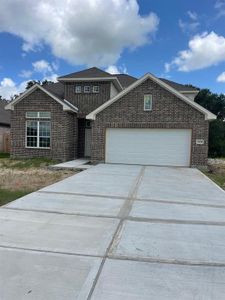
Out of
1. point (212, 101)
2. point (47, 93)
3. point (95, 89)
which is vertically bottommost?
point (47, 93)

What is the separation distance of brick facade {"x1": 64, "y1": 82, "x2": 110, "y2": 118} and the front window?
2477 mm

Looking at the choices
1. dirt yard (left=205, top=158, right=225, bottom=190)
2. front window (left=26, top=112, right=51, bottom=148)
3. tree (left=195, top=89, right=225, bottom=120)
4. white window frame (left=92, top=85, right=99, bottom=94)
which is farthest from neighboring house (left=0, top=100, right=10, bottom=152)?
tree (left=195, top=89, right=225, bottom=120)

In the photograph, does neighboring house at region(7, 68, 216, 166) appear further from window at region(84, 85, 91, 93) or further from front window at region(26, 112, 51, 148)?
window at region(84, 85, 91, 93)

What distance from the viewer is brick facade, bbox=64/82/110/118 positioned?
64.8ft

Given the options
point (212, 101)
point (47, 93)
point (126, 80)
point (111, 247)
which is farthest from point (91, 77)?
point (212, 101)

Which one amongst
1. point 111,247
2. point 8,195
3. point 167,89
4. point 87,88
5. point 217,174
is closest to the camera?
point 111,247

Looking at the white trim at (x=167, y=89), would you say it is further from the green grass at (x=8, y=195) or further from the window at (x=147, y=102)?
the green grass at (x=8, y=195)

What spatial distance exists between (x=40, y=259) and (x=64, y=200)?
349cm

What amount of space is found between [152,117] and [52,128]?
6087 millimetres

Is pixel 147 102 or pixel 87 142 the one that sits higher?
pixel 147 102

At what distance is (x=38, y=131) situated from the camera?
1877cm

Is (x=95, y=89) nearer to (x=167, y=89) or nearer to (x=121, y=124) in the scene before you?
(x=121, y=124)

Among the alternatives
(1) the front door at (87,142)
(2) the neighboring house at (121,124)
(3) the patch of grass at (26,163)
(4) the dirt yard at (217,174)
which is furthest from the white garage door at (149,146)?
(3) the patch of grass at (26,163)

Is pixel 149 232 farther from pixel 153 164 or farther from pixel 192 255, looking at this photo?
pixel 153 164
